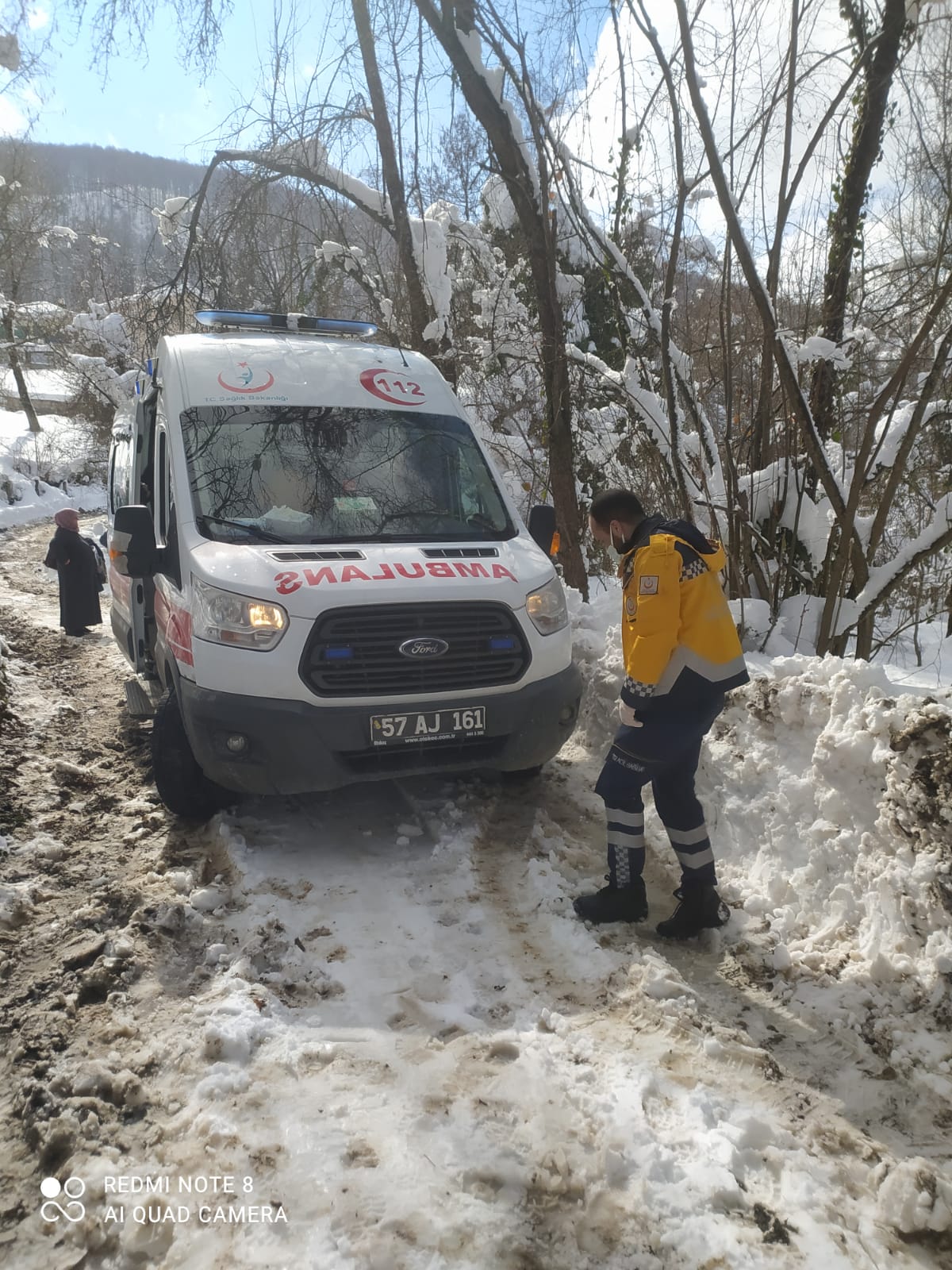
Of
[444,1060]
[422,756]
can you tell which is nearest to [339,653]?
[422,756]

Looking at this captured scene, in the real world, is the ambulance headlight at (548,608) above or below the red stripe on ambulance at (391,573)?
below

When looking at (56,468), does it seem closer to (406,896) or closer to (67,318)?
(67,318)

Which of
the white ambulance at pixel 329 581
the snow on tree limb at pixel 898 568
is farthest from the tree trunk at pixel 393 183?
the snow on tree limb at pixel 898 568

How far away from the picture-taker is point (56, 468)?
3641 centimetres

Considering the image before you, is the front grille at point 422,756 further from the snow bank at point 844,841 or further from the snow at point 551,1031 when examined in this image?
the snow bank at point 844,841

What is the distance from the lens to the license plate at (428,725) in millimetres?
3955

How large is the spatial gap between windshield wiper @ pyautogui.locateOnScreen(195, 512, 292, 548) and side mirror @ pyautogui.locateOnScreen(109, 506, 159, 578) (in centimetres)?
46

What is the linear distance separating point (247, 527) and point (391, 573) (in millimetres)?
879

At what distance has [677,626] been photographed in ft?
11.2

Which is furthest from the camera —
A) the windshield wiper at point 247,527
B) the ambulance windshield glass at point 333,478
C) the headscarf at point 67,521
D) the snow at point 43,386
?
the snow at point 43,386

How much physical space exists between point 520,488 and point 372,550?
23.3 feet

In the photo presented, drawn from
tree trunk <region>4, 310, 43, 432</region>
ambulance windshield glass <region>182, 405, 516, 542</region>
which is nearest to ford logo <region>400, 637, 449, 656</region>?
ambulance windshield glass <region>182, 405, 516, 542</region>

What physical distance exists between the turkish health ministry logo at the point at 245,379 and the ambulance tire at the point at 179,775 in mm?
1878

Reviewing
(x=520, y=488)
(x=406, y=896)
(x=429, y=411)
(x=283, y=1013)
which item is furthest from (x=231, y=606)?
(x=520, y=488)
